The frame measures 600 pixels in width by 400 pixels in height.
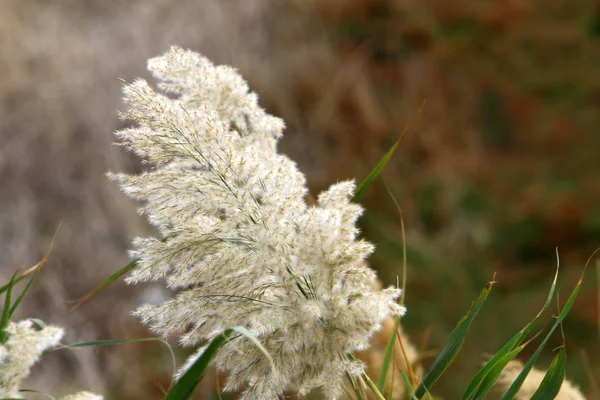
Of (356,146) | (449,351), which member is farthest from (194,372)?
(356,146)

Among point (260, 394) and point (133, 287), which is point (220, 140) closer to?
point (260, 394)

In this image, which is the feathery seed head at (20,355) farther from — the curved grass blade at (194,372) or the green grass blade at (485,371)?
the green grass blade at (485,371)

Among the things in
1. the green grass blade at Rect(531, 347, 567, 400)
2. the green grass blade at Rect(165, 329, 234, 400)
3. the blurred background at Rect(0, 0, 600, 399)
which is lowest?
the green grass blade at Rect(165, 329, 234, 400)

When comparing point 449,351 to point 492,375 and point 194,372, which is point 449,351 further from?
point 194,372

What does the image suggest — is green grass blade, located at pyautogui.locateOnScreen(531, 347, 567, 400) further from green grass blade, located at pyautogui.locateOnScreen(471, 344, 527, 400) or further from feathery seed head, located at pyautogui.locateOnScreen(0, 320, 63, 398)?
feathery seed head, located at pyautogui.locateOnScreen(0, 320, 63, 398)

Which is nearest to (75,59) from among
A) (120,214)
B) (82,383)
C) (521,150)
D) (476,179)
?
(120,214)

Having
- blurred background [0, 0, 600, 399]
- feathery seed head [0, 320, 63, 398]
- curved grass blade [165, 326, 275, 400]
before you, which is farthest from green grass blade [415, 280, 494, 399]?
blurred background [0, 0, 600, 399]

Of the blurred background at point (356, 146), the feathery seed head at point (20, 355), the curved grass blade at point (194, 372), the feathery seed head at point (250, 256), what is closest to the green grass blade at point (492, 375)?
the feathery seed head at point (250, 256)
